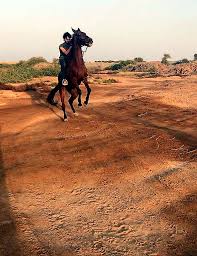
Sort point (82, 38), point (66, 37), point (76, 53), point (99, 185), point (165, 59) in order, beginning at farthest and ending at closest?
point (165, 59), point (66, 37), point (76, 53), point (82, 38), point (99, 185)

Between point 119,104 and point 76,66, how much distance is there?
11.6 feet

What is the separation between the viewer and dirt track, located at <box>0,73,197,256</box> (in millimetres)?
4848

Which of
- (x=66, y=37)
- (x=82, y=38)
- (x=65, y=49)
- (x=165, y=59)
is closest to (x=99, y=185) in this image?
(x=82, y=38)

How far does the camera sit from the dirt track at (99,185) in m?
4.85

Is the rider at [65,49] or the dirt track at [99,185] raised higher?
the rider at [65,49]

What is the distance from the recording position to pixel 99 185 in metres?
6.59

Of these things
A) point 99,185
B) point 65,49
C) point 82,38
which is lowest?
point 99,185

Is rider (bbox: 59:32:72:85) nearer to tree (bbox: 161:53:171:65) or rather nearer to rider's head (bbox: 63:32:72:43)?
rider's head (bbox: 63:32:72:43)

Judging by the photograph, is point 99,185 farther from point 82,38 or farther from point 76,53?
point 82,38

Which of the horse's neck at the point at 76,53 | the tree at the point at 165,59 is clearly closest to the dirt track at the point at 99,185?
the horse's neck at the point at 76,53

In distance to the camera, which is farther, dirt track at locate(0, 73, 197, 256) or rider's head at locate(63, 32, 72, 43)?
rider's head at locate(63, 32, 72, 43)

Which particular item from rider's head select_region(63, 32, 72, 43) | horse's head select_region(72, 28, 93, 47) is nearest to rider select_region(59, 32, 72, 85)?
rider's head select_region(63, 32, 72, 43)

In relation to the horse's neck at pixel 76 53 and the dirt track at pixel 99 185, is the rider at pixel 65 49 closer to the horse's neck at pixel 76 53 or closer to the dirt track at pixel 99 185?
the horse's neck at pixel 76 53

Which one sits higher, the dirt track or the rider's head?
the rider's head
